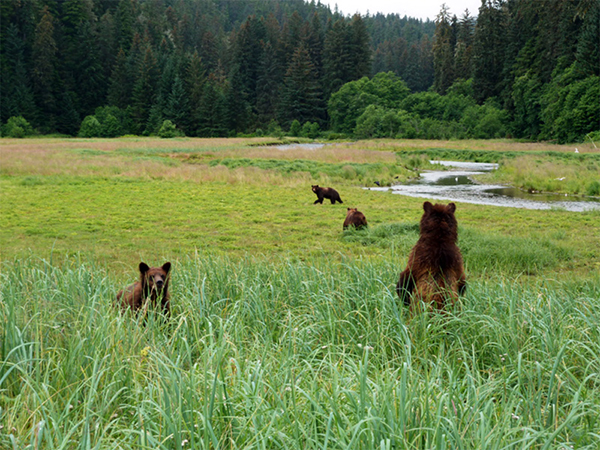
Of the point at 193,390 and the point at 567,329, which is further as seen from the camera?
the point at 567,329

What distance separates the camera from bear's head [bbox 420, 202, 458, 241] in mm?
4215

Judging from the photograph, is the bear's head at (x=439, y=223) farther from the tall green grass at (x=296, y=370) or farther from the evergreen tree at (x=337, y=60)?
the evergreen tree at (x=337, y=60)

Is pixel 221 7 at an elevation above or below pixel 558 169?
above

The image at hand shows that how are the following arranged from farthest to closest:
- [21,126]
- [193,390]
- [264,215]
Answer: [21,126] < [264,215] < [193,390]

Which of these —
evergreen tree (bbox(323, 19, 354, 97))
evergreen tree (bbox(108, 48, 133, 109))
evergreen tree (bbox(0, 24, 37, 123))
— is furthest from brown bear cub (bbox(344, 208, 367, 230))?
evergreen tree (bbox(323, 19, 354, 97))

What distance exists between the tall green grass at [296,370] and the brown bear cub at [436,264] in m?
0.19

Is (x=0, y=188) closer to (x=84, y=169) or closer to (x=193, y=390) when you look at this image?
(x=84, y=169)

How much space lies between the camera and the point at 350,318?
14.7 ft

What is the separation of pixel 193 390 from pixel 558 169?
28864 mm

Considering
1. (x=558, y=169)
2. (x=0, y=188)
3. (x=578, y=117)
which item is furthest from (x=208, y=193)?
(x=578, y=117)

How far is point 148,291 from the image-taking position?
193 inches

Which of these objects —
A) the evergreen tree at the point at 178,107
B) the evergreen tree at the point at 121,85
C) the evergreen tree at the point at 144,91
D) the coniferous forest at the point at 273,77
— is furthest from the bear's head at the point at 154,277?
the evergreen tree at the point at 121,85

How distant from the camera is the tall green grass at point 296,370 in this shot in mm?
2432

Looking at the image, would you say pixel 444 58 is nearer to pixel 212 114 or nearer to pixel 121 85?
pixel 212 114
